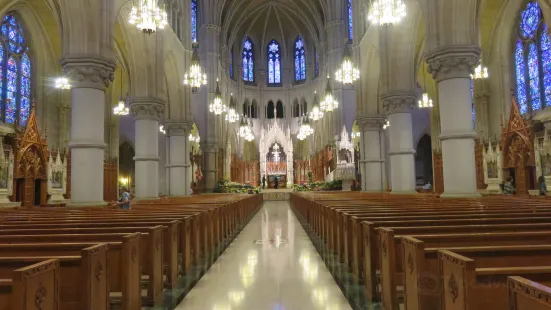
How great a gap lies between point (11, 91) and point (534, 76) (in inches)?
1017

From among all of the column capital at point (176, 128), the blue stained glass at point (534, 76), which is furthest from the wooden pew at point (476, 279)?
the column capital at point (176, 128)

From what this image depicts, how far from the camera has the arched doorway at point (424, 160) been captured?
37875 millimetres

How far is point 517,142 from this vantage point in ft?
65.0

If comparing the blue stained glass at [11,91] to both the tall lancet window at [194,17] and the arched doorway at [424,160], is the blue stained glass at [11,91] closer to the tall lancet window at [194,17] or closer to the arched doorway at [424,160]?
the tall lancet window at [194,17]

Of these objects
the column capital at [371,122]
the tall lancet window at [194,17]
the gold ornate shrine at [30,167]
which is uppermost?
the tall lancet window at [194,17]

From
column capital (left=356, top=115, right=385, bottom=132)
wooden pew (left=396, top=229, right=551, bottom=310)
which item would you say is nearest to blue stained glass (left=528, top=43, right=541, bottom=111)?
column capital (left=356, top=115, right=385, bottom=132)

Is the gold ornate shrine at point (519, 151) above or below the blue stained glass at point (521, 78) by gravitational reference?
below

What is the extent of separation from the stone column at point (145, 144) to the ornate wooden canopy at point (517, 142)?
16102 mm

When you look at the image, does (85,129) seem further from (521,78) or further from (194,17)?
(194,17)

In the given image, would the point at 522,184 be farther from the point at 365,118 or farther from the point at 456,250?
the point at 456,250

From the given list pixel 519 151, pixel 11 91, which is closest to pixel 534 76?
pixel 519 151

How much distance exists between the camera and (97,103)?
12836mm

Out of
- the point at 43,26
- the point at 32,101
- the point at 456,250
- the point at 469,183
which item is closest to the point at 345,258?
the point at 456,250

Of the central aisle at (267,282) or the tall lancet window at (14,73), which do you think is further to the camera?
the tall lancet window at (14,73)
